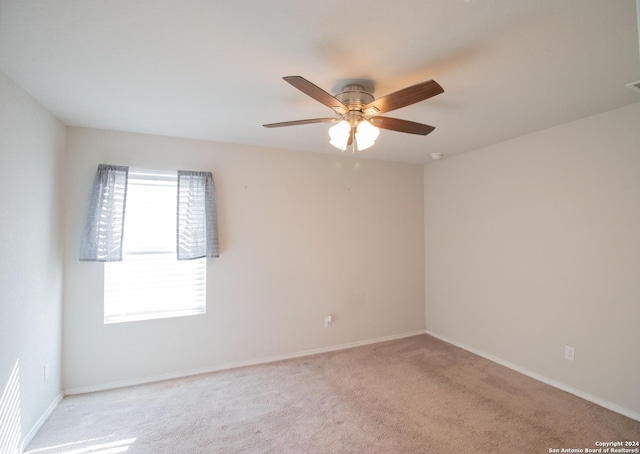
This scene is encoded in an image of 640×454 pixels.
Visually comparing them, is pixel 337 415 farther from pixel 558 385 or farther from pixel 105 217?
pixel 105 217

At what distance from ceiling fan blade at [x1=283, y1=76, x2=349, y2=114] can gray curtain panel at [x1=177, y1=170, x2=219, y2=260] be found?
1750 millimetres

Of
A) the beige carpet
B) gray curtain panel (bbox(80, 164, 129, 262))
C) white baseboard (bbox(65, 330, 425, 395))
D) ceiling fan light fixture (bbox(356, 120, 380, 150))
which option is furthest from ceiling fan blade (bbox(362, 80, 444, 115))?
white baseboard (bbox(65, 330, 425, 395))

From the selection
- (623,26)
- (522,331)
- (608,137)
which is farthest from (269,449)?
(608,137)

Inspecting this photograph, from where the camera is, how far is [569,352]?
2.57 meters

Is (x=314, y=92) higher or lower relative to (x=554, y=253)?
higher

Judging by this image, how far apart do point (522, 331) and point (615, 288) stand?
3.01 feet

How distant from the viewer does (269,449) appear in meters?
1.91

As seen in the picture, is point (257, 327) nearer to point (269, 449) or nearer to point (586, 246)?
point (269, 449)

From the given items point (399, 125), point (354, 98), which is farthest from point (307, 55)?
point (399, 125)

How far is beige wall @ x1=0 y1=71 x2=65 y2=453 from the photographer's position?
176cm

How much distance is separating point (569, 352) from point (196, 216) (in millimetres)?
3742

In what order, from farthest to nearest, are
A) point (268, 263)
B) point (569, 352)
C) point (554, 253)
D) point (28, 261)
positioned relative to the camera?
point (268, 263), point (554, 253), point (569, 352), point (28, 261)

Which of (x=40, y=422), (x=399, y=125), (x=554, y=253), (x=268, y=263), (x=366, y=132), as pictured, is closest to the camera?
(x=366, y=132)

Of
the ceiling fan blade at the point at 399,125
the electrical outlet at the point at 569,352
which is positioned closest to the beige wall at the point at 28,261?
the ceiling fan blade at the point at 399,125
